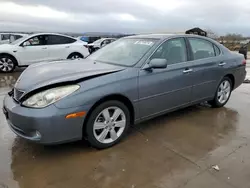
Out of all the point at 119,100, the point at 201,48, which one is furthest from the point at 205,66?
the point at 119,100

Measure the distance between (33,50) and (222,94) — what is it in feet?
22.9

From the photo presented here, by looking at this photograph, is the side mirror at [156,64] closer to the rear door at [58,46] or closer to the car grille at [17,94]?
the car grille at [17,94]

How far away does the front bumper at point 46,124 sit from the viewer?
284cm

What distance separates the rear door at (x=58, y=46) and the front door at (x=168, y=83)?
6.56m

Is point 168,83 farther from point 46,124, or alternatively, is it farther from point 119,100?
point 46,124

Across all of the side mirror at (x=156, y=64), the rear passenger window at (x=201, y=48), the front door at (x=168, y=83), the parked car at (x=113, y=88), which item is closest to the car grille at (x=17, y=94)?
the parked car at (x=113, y=88)

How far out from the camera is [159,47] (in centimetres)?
393

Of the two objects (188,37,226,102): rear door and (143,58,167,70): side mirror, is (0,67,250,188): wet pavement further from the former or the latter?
(143,58,167,70): side mirror

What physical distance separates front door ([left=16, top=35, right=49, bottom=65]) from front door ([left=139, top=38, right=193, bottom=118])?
21.8 ft

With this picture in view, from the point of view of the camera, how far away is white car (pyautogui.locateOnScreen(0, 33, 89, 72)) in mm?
9305

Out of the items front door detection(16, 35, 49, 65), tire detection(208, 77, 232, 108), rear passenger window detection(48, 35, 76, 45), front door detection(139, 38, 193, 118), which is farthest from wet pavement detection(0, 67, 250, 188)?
rear passenger window detection(48, 35, 76, 45)

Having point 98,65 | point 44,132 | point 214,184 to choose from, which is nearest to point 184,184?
point 214,184

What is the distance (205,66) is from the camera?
178 inches

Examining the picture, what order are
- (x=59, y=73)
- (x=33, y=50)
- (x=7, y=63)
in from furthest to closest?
(x=33, y=50) < (x=7, y=63) < (x=59, y=73)
